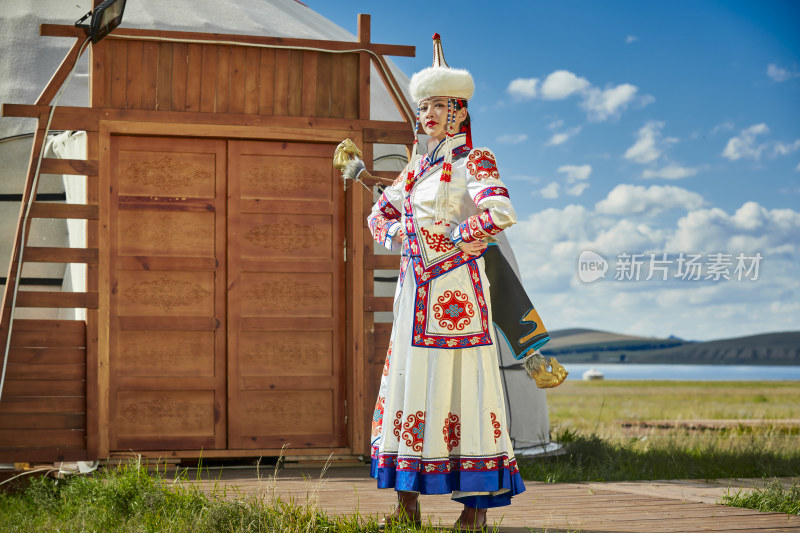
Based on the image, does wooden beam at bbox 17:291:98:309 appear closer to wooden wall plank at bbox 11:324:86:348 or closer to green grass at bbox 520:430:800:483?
wooden wall plank at bbox 11:324:86:348

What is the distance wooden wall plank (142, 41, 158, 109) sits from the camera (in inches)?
214

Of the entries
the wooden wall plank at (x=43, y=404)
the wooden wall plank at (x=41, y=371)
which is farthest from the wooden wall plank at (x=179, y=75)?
the wooden wall plank at (x=43, y=404)

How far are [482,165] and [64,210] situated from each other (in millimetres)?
2912

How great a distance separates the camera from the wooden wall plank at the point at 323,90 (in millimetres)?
5645

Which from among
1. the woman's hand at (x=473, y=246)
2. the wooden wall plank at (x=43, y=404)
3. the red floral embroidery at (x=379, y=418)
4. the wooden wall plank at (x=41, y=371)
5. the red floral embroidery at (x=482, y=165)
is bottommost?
the wooden wall plank at (x=43, y=404)

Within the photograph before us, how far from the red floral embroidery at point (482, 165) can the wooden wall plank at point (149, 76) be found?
2715mm

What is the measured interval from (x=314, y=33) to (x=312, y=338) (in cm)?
282

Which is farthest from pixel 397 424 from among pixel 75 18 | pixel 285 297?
pixel 75 18

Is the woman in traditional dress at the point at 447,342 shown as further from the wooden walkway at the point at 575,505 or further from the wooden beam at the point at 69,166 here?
the wooden beam at the point at 69,166

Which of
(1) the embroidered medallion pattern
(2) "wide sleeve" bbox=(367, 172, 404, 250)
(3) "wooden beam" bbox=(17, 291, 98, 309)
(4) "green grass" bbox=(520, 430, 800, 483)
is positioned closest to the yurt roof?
(3) "wooden beam" bbox=(17, 291, 98, 309)

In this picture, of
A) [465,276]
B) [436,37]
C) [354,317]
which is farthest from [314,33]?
[465,276]

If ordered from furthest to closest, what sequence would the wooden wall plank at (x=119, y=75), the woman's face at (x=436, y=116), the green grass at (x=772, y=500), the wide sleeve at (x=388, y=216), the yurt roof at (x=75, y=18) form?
the yurt roof at (x=75, y=18)
the wooden wall plank at (x=119, y=75)
the green grass at (x=772, y=500)
the wide sleeve at (x=388, y=216)
the woman's face at (x=436, y=116)

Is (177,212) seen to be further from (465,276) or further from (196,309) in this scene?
(465,276)

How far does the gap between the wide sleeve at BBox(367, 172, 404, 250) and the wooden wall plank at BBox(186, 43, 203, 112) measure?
2.22 metres
